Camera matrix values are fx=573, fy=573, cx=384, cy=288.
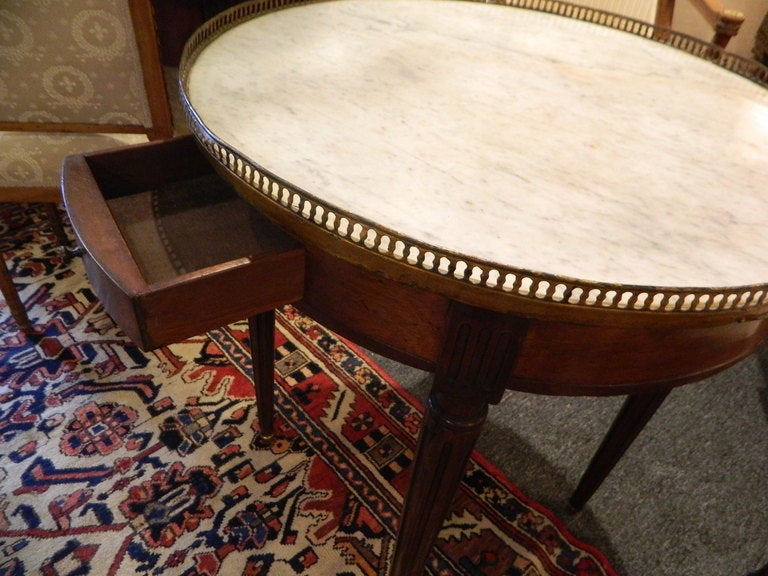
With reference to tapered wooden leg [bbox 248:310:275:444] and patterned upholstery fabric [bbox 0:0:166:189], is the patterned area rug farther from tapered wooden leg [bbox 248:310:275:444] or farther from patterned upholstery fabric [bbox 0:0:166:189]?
patterned upholstery fabric [bbox 0:0:166:189]

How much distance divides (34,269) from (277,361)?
54 cm

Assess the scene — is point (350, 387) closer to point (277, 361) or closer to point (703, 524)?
point (277, 361)

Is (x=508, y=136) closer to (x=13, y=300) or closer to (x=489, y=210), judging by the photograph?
(x=489, y=210)

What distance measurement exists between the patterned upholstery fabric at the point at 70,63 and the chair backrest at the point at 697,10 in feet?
3.05

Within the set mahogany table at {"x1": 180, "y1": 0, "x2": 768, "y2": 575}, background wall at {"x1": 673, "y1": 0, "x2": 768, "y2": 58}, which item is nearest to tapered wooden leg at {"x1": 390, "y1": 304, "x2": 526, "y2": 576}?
mahogany table at {"x1": 180, "y1": 0, "x2": 768, "y2": 575}

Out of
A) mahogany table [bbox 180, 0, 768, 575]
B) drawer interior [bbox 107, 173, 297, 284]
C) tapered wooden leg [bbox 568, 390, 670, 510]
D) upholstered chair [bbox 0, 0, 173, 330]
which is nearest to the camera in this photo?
mahogany table [bbox 180, 0, 768, 575]

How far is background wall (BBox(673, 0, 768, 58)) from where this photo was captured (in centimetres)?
148

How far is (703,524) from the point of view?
0.83m

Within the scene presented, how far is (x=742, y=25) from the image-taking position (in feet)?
4.93

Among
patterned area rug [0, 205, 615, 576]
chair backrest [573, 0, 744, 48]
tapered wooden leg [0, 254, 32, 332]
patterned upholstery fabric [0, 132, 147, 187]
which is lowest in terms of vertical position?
patterned area rug [0, 205, 615, 576]

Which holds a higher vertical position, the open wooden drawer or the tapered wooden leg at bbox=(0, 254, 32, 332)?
the open wooden drawer

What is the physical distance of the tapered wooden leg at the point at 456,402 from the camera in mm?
399

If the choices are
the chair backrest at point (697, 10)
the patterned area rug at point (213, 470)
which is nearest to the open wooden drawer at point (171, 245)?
the patterned area rug at point (213, 470)

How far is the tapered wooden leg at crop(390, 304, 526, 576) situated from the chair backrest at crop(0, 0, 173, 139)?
2.19ft
